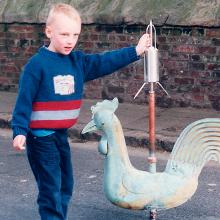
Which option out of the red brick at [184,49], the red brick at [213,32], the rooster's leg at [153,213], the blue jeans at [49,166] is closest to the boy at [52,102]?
the blue jeans at [49,166]

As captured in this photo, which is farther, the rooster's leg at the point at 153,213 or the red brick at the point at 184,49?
the red brick at the point at 184,49

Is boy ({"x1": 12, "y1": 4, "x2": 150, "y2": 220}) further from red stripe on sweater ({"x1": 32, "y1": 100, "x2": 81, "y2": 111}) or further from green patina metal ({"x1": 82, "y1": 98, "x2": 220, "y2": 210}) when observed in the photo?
green patina metal ({"x1": 82, "y1": 98, "x2": 220, "y2": 210})

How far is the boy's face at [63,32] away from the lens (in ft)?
15.6

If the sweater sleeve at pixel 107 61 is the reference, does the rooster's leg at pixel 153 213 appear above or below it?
below

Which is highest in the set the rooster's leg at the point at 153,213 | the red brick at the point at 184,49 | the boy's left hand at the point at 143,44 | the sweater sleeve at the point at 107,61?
the boy's left hand at the point at 143,44

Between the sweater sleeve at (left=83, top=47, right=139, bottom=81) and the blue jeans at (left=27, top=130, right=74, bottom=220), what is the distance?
1.52 ft

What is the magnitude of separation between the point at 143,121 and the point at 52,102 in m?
4.13

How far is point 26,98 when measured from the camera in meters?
4.76

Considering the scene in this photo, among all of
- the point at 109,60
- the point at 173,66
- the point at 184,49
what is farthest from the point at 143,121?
the point at 109,60

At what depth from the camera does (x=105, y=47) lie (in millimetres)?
9945

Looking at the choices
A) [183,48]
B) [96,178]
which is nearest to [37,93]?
[96,178]

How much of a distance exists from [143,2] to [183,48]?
2.95 feet

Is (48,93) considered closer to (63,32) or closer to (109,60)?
(63,32)

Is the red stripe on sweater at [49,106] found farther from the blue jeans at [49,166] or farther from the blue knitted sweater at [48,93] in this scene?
the blue jeans at [49,166]
